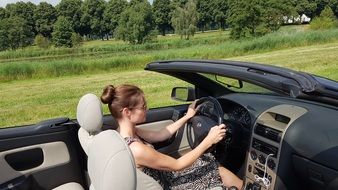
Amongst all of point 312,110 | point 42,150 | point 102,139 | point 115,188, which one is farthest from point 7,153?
point 312,110

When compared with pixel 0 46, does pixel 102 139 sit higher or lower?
higher

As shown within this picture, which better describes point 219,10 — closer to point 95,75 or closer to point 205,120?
point 95,75

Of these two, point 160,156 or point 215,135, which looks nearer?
point 160,156

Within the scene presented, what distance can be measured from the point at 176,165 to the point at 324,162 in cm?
94

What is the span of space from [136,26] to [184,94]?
5758cm

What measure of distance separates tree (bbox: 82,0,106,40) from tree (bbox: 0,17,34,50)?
18.3 meters

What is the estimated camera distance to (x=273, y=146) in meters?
2.98

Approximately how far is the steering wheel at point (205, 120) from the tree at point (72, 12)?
85.9 m

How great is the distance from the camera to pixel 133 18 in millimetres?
64000

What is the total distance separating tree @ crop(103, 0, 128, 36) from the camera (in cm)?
8559

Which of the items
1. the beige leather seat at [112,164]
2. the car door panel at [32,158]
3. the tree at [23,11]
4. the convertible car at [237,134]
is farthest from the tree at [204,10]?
the beige leather seat at [112,164]

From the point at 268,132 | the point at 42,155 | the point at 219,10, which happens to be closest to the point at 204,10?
the point at 219,10

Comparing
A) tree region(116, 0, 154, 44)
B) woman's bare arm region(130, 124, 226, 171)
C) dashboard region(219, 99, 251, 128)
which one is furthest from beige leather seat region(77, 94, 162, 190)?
tree region(116, 0, 154, 44)

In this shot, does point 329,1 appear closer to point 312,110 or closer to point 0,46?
point 0,46
